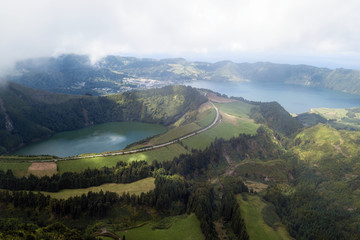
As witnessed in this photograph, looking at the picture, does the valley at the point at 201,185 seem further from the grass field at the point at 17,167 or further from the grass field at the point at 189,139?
the grass field at the point at 189,139

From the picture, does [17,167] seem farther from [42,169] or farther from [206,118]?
[206,118]

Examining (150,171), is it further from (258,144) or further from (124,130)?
(124,130)

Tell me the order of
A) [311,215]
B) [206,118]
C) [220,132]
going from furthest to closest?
[206,118] → [220,132] → [311,215]

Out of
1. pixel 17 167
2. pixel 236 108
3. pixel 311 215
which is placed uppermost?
pixel 236 108

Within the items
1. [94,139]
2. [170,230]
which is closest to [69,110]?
[94,139]

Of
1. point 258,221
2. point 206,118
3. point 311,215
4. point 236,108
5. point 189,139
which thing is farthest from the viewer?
point 236,108

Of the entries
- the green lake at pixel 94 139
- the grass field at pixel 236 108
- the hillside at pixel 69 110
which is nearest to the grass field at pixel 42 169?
the green lake at pixel 94 139

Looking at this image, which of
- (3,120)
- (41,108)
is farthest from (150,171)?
(41,108)
